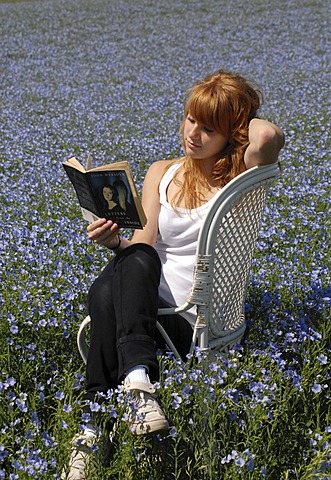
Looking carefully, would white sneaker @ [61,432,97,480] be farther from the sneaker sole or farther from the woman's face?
the woman's face

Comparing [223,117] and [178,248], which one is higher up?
[223,117]

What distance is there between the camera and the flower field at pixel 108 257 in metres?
2.84

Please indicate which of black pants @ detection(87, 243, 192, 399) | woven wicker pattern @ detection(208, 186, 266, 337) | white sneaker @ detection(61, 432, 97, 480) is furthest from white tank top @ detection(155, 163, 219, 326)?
white sneaker @ detection(61, 432, 97, 480)

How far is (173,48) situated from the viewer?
60.8ft

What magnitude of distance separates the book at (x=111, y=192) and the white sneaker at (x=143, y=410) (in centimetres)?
69

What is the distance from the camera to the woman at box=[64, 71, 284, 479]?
3.02 meters

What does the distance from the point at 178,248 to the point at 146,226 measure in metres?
0.19

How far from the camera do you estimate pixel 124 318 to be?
3.06 meters

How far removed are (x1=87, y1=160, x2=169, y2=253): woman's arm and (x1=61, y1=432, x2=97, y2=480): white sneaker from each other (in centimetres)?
88

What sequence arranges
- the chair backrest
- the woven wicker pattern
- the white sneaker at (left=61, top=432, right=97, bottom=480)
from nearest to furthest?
1. the white sneaker at (left=61, top=432, right=97, bottom=480)
2. the chair backrest
3. the woven wicker pattern

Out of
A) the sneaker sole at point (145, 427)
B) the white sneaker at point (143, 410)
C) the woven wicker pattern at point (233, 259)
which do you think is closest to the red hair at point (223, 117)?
the woven wicker pattern at point (233, 259)

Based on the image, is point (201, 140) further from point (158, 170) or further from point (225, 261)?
point (225, 261)

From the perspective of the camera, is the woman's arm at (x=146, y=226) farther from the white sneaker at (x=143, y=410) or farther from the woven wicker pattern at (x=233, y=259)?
the white sneaker at (x=143, y=410)

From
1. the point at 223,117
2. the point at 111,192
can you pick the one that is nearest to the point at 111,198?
the point at 111,192
